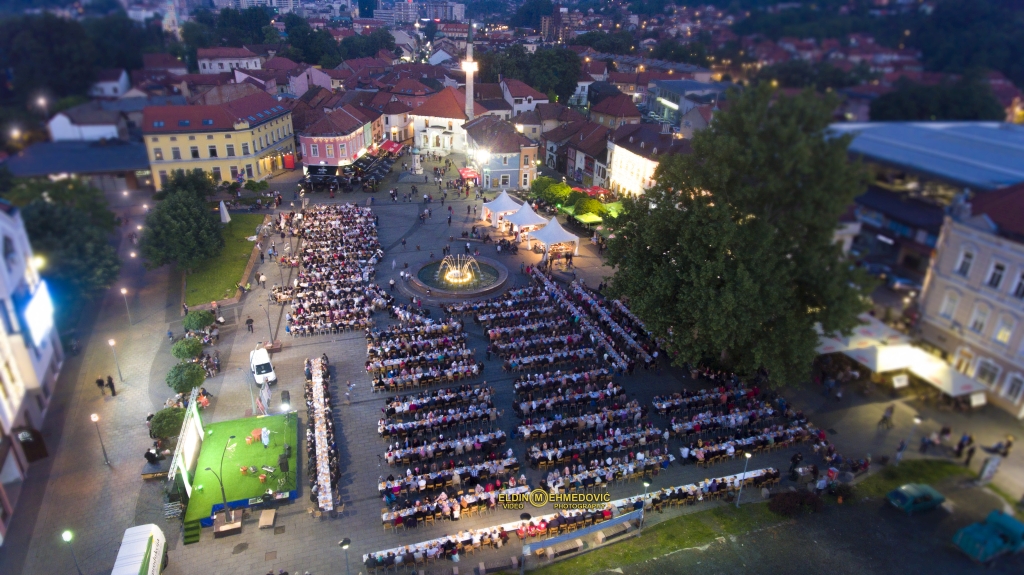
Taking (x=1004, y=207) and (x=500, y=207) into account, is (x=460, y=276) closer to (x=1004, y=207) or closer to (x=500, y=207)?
(x=500, y=207)

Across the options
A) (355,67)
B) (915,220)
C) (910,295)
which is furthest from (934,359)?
(355,67)

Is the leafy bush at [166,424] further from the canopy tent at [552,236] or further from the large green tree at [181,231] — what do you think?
the canopy tent at [552,236]

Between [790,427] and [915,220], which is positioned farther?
[790,427]

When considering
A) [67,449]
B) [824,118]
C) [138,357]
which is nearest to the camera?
[824,118]

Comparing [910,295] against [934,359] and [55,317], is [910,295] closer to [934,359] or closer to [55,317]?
[934,359]

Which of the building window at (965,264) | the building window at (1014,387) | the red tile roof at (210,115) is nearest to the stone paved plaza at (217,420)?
the building window at (1014,387)

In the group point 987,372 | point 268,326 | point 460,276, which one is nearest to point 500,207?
point 460,276
